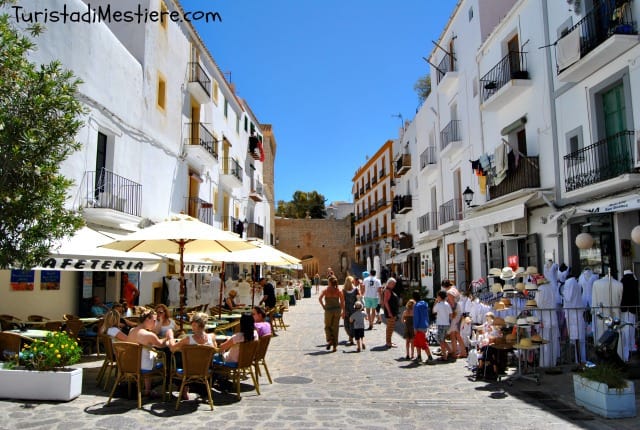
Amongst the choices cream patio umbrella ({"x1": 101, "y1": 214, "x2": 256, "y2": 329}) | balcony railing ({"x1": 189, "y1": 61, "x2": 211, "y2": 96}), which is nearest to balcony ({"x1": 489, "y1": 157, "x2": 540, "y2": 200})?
cream patio umbrella ({"x1": 101, "y1": 214, "x2": 256, "y2": 329})

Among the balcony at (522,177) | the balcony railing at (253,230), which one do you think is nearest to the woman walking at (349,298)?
the balcony at (522,177)

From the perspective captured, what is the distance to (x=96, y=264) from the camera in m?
8.75

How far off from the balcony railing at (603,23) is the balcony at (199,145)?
12.8 metres

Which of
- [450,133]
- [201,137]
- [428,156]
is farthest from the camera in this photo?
[428,156]

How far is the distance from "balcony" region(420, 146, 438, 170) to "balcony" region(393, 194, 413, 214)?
4.60 metres

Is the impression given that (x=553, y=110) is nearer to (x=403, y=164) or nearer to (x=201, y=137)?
(x=201, y=137)

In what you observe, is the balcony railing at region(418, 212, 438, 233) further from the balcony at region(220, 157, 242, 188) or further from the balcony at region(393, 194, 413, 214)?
the balcony at region(220, 157, 242, 188)

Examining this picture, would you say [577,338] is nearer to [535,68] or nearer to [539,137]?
[539,137]

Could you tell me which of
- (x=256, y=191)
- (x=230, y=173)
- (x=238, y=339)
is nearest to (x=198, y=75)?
(x=230, y=173)

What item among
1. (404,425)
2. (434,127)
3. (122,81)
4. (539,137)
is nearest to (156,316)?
(404,425)

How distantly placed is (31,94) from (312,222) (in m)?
49.2

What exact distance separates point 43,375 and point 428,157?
19749mm

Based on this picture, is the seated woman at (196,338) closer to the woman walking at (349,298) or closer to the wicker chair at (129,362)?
the wicker chair at (129,362)

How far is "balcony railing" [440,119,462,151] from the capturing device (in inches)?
763
